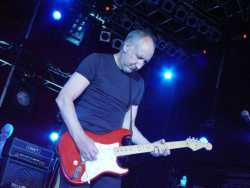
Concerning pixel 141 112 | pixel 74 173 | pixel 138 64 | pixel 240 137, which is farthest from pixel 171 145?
pixel 141 112

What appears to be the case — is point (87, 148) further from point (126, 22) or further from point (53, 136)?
point (53, 136)

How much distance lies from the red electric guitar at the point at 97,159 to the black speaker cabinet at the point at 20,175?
3252 millimetres

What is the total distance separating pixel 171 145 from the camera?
9.96ft

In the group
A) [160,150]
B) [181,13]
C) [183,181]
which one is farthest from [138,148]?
[181,13]

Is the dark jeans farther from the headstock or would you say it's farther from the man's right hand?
the headstock

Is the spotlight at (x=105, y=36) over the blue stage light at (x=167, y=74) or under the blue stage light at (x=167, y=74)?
over

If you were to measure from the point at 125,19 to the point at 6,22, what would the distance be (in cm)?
306

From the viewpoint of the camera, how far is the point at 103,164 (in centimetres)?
257

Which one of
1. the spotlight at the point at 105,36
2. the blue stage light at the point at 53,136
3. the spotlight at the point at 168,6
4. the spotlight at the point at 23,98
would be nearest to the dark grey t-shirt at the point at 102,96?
the spotlight at the point at 168,6

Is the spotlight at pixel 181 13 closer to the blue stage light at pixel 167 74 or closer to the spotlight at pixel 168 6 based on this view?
the spotlight at pixel 168 6

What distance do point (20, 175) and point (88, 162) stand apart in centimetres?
352

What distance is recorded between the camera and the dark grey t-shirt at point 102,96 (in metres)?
2.62

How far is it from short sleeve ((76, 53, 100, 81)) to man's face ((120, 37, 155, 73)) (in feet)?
0.75

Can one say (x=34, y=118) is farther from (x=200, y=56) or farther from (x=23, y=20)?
(x=200, y=56)
